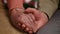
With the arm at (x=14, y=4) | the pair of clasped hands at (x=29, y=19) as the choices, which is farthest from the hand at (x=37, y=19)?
the arm at (x=14, y=4)

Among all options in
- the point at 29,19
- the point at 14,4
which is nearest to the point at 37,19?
the point at 29,19

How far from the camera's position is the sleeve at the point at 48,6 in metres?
0.84

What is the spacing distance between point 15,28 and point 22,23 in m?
0.07

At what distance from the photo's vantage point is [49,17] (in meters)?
0.82

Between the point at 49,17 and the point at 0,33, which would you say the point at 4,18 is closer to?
the point at 0,33

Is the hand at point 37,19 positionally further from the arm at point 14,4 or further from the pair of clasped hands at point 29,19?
the arm at point 14,4

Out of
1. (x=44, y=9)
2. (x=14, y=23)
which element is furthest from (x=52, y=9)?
(x=14, y=23)

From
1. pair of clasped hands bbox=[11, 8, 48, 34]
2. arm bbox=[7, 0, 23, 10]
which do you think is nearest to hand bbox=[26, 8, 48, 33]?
pair of clasped hands bbox=[11, 8, 48, 34]

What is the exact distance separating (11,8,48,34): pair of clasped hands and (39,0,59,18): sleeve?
81 millimetres

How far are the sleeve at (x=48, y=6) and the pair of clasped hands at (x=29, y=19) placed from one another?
0.27 feet

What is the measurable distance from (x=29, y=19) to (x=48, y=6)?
0.76 ft

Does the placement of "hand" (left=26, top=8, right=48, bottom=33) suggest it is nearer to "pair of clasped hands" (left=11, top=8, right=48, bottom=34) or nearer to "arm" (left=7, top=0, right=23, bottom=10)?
"pair of clasped hands" (left=11, top=8, right=48, bottom=34)

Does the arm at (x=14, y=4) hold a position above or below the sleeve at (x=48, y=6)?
above

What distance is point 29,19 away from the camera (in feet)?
2.31
